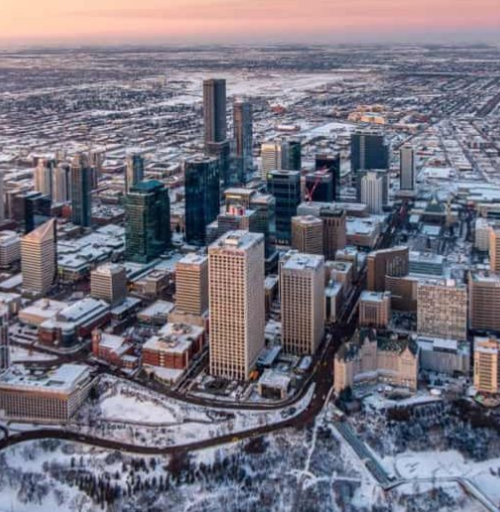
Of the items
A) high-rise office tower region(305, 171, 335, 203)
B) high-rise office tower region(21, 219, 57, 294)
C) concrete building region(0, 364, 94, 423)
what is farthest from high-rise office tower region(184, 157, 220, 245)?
concrete building region(0, 364, 94, 423)

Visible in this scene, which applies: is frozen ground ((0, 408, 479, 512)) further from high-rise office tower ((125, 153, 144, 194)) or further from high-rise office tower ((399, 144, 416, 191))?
high-rise office tower ((399, 144, 416, 191))

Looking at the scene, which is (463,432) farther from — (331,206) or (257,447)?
(331,206)

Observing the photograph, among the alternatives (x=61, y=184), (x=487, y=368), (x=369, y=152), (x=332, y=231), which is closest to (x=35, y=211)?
(x=61, y=184)

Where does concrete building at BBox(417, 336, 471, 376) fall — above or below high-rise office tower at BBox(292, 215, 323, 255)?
below

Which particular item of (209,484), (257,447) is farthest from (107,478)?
(257,447)

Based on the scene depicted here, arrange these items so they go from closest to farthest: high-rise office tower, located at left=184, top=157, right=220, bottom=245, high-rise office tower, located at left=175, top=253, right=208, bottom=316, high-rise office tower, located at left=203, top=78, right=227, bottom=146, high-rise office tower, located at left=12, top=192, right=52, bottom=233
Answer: high-rise office tower, located at left=175, top=253, right=208, bottom=316 → high-rise office tower, located at left=12, top=192, right=52, bottom=233 → high-rise office tower, located at left=184, top=157, right=220, bottom=245 → high-rise office tower, located at left=203, top=78, right=227, bottom=146

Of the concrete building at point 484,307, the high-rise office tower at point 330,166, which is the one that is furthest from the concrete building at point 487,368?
the high-rise office tower at point 330,166

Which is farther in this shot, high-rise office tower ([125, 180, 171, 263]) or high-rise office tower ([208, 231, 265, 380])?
high-rise office tower ([125, 180, 171, 263])
